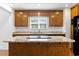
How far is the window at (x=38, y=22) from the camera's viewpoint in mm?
8766

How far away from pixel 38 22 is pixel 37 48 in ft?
14.4

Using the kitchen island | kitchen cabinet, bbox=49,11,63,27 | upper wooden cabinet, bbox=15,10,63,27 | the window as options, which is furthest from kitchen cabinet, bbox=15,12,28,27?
the kitchen island

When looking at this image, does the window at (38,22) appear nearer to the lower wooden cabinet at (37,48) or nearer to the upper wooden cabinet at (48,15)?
the upper wooden cabinet at (48,15)

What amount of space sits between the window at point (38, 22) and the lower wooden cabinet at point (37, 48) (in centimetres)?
419

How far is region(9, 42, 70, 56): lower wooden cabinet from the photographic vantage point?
4.55 meters

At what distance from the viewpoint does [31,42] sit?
4539mm

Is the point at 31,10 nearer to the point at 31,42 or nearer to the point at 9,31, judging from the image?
the point at 9,31

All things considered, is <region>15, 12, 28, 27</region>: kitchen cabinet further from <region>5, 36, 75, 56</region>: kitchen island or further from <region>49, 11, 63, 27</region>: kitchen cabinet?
<region>5, 36, 75, 56</region>: kitchen island

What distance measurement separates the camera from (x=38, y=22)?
889cm

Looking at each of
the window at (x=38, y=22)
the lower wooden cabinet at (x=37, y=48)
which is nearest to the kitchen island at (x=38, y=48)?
the lower wooden cabinet at (x=37, y=48)

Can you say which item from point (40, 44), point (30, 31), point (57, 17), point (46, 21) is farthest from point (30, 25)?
point (40, 44)

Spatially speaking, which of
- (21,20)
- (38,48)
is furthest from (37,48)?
(21,20)

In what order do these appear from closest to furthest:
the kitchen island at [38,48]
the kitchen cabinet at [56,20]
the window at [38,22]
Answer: the kitchen island at [38,48], the kitchen cabinet at [56,20], the window at [38,22]

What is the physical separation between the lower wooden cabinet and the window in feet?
13.7
